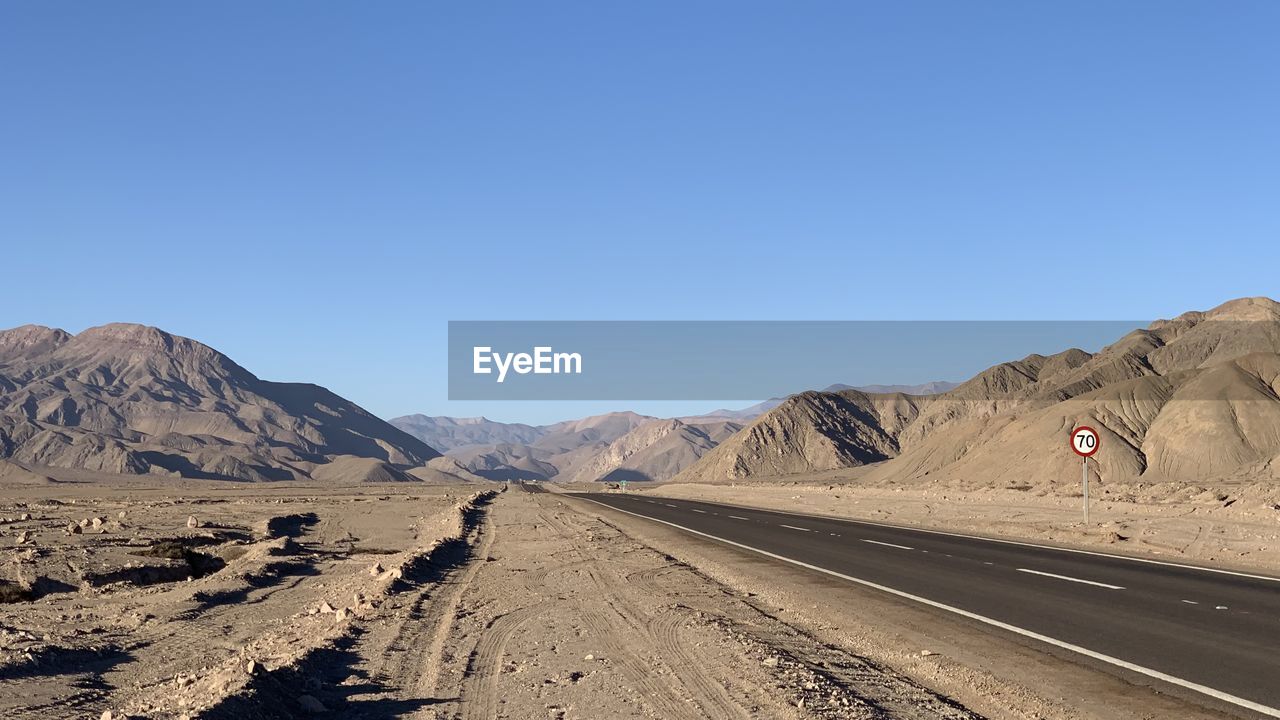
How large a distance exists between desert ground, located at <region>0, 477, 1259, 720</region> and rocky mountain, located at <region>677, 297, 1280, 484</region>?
5151cm

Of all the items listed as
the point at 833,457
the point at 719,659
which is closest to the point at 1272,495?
the point at 719,659

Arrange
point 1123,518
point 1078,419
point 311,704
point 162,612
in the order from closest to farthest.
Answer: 1. point 311,704
2. point 162,612
3. point 1123,518
4. point 1078,419

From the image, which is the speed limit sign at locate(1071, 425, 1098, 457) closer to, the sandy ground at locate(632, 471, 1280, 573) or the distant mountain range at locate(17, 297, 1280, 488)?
the sandy ground at locate(632, 471, 1280, 573)

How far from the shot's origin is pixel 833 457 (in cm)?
14738

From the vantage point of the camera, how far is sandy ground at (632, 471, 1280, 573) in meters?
22.4

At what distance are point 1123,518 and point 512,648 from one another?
→ 24.6 meters

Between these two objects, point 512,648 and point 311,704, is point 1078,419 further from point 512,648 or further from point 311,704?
point 311,704

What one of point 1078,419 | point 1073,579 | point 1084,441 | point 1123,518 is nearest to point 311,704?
point 1073,579

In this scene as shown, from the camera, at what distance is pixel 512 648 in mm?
11109

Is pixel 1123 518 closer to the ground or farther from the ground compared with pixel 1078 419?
closer to the ground

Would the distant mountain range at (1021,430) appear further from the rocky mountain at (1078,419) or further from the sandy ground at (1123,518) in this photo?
the sandy ground at (1123,518)

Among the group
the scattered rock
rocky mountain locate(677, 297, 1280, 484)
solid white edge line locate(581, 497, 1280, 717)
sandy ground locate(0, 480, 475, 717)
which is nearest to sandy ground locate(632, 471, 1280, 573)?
solid white edge line locate(581, 497, 1280, 717)

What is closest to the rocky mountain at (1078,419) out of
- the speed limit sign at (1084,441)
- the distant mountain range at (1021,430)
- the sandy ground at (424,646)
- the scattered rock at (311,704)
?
the distant mountain range at (1021,430)

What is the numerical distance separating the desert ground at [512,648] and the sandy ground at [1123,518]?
32.3ft
